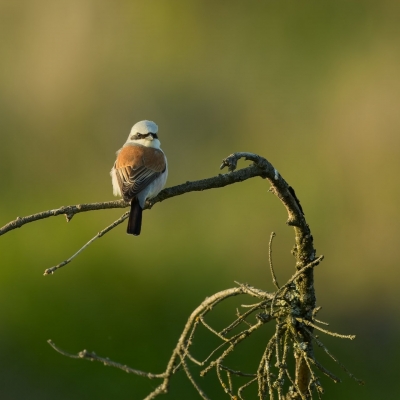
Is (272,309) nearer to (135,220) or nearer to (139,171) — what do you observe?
(135,220)

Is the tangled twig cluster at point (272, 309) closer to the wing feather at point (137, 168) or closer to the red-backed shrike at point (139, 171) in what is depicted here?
the red-backed shrike at point (139, 171)

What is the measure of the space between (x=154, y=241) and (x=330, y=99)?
2.11 meters

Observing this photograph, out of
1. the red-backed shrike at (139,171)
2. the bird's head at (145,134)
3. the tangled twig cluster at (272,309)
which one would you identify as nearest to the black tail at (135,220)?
the red-backed shrike at (139,171)

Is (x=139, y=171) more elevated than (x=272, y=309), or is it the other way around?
(x=139, y=171)

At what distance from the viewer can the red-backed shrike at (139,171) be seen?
121 inches

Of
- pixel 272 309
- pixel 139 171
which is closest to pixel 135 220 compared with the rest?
pixel 139 171

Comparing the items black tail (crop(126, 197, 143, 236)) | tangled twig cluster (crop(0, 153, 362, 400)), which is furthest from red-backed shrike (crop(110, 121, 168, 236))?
tangled twig cluster (crop(0, 153, 362, 400))

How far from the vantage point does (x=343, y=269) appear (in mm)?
6074

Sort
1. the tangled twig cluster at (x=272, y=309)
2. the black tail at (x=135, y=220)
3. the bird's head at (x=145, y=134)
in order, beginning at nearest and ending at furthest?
the tangled twig cluster at (x=272, y=309) < the black tail at (x=135, y=220) < the bird's head at (x=145, y=134)

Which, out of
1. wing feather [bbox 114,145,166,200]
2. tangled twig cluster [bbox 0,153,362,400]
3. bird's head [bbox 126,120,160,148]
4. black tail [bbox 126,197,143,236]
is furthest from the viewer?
bird's head [bbox 126,120,160,148]

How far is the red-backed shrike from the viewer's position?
3068 mm

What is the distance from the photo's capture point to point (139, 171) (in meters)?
3.36

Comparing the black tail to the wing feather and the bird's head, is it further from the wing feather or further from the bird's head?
the bird's head

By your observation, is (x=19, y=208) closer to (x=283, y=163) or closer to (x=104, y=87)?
(x=104, y=87)
